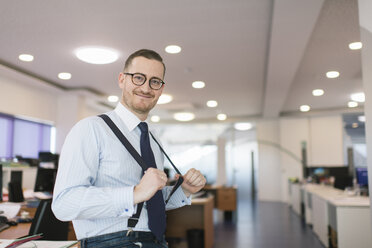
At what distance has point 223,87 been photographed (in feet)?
26.8

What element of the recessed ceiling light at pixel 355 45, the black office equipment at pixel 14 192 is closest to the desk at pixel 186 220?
the black office equipment at pixel 14 192

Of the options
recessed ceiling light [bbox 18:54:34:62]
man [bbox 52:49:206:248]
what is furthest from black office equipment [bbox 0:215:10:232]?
recessed ceiling light [bbox 18:54:34:62]

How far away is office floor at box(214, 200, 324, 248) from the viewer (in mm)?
5715

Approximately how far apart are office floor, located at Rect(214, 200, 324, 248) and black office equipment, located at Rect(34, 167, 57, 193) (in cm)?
275

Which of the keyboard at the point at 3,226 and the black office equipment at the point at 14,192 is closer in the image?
the keyboard at the point at 3,226

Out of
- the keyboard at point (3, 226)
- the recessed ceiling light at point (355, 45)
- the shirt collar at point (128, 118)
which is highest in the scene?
the recessed ceiling light at point (355, 45)

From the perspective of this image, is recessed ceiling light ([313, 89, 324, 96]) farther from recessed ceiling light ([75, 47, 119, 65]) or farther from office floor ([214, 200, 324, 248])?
recessed ceiling light ([75, 47, 119, 65])

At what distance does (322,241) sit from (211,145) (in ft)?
33.7

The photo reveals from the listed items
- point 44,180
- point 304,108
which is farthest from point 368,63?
point 304,108

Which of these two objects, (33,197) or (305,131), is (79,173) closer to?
(33,197)

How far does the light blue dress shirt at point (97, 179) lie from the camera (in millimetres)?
1106

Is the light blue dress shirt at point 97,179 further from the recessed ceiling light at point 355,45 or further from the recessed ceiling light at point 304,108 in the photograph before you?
the recessed ceiling light at point 304,108

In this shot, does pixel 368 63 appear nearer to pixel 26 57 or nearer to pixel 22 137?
pixel 26 57

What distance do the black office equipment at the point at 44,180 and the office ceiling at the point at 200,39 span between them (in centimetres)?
195
